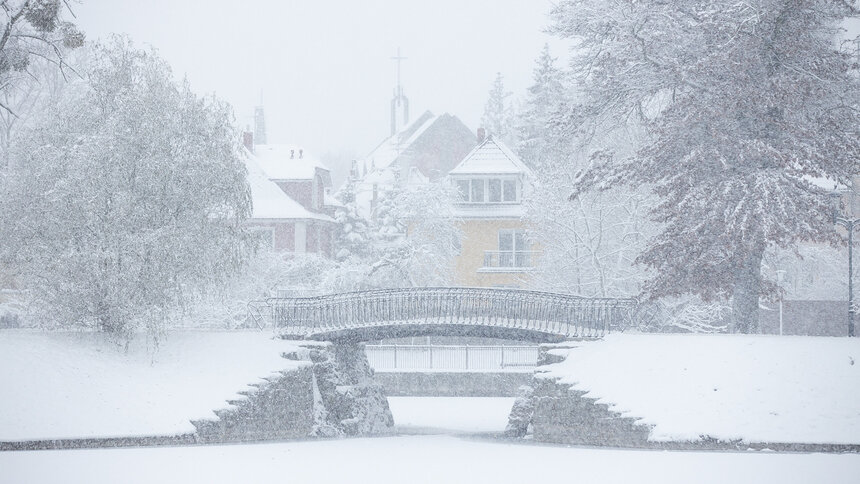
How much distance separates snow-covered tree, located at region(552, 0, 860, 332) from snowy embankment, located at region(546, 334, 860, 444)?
3.04 m

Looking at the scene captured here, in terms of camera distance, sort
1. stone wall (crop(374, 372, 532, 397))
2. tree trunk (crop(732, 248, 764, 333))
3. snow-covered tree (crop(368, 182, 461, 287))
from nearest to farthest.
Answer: tree trunk (crop(732, 248, 764, 333)) < stone wall (crop(374, 372, 532, 397)) < snow-covered tree (crop(368, 182, 461, 287))

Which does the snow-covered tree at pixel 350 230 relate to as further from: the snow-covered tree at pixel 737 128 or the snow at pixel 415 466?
the snow at pixel 415 466

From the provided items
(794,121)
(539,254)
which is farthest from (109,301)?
(539,254)

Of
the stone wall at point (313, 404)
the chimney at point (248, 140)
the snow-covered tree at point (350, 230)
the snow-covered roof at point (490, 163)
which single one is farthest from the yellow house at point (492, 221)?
the stone wall at point (313, 404)

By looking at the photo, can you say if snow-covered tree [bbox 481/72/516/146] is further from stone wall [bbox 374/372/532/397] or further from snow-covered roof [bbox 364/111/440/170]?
stone wall [bbox 374/372/532/397]

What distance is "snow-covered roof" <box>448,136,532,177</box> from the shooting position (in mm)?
59000

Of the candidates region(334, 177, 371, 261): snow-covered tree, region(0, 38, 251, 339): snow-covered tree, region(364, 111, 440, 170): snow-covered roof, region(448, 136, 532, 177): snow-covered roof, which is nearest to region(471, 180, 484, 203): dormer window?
region(448, 136, 532, 177): snow-covered roof

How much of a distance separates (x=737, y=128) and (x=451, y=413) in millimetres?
15389

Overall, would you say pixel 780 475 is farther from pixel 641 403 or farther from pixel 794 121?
Result: pixel 794 121

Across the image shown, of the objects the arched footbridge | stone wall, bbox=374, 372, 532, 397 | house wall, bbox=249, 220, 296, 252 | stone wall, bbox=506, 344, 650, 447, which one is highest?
house wall, bbox=249, 220, 296, 252

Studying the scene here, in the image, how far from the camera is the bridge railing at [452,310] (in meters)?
35.0

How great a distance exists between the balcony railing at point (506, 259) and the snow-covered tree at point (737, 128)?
22995 mm

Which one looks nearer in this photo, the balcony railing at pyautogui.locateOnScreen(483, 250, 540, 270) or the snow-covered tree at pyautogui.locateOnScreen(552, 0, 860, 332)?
the snow-covered tree at pyautogui.locateOnScreen(552, 0, 860, 332)

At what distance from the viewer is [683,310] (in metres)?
46.5
